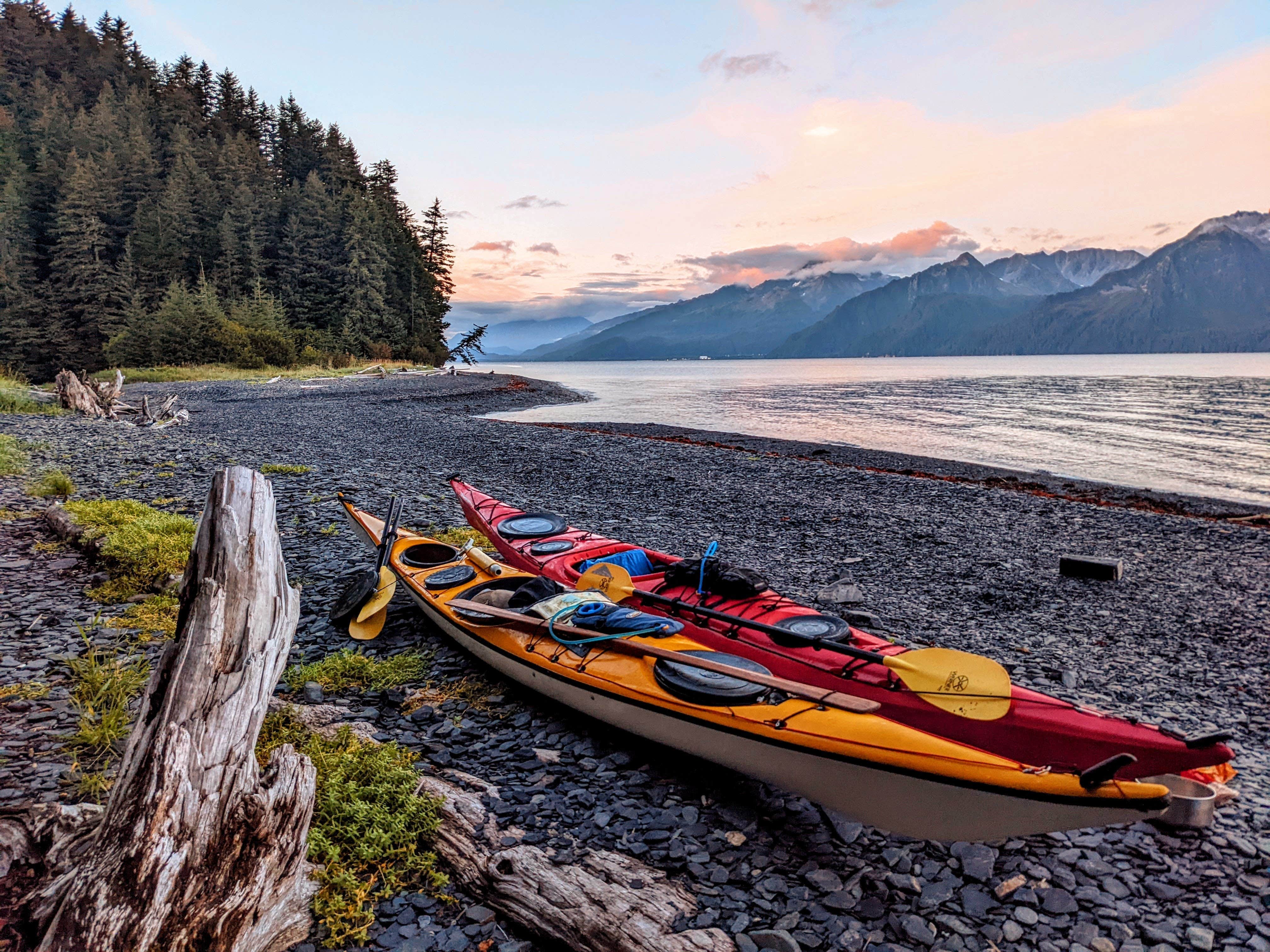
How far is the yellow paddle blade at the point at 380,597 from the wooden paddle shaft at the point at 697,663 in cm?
88

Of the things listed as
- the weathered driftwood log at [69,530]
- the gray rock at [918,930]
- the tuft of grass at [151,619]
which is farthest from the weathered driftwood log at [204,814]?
the weathered driftwood log at [69,530]

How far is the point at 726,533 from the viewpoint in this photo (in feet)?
34.0

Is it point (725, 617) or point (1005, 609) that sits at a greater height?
point (725, 617)

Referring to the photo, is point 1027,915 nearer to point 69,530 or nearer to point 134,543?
point 134,543

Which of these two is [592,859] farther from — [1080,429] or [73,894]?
[1080,429]

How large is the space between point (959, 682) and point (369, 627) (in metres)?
4.87

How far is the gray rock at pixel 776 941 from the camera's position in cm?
286

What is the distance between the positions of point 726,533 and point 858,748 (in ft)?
23.6

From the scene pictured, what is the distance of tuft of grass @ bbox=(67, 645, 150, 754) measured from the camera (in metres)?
3.64

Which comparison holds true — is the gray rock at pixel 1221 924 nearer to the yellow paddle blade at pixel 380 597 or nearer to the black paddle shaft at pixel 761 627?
the black paddle shaft at pixel 761 627

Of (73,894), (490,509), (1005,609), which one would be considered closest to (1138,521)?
(1005,609)

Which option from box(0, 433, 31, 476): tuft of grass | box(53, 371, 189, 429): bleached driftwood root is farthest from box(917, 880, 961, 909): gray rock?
box(53, 371, 189, 429): bleached driftwood root

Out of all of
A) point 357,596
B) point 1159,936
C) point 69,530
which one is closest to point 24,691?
point 357,596

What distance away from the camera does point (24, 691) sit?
13.4 ft
